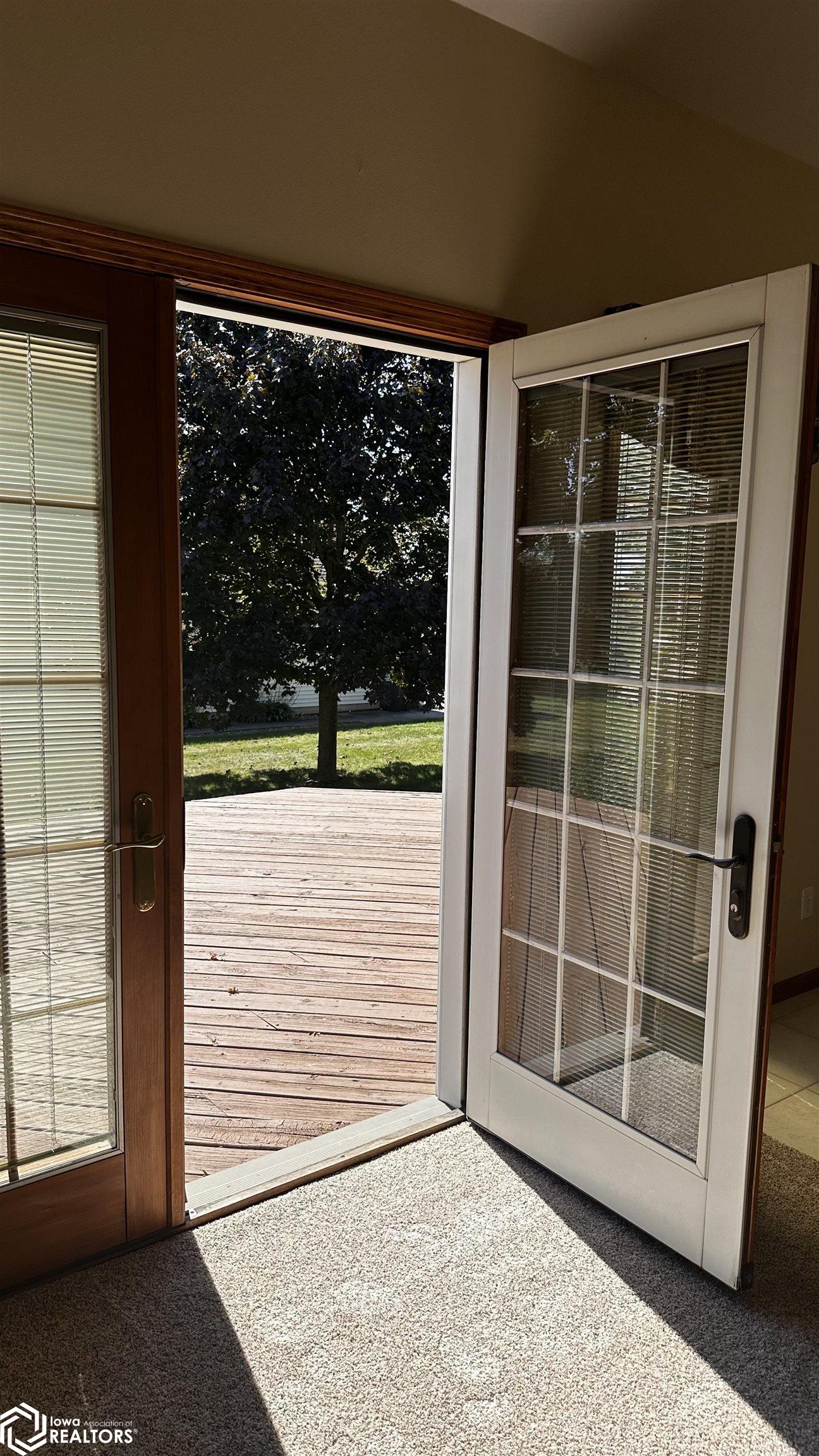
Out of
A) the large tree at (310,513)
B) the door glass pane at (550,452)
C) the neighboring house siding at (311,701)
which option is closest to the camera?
the door glass pane at (550,452)

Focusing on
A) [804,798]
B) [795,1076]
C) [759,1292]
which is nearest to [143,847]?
[759,1292]

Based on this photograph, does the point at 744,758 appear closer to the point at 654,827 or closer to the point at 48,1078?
the point at 654,827

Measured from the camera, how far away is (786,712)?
6.57ft

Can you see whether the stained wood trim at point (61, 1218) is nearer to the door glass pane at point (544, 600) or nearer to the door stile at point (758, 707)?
the door stile at point (758, 707)

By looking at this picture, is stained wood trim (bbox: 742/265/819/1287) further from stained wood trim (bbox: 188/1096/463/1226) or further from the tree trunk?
the tree trunk

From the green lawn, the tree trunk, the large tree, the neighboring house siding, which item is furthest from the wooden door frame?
the neighboring house siding

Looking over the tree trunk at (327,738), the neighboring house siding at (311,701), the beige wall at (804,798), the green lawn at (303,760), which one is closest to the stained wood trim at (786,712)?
the beige wall at (804,798)

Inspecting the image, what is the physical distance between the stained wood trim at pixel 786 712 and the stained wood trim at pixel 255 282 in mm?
927

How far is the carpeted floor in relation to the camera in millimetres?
1797

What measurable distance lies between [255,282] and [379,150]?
0.47 m

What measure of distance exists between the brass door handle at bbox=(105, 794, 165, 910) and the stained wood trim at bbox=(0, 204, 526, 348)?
113cm

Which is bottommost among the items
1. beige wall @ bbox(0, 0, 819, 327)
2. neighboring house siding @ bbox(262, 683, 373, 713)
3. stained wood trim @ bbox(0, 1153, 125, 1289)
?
stained wood trim @ bbox(0, 1153, 125, 1289)

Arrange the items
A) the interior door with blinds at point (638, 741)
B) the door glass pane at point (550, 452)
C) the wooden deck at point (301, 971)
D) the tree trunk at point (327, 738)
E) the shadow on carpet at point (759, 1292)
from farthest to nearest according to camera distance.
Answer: the tree trunk at point (327, 738), the wooden deck at point (301, 971), the door glass pane at point (550, 452), the interior door with blinds at point (638, 741), the shadow on carpet at point (759, 1292)

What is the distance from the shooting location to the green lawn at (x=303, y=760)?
9016 mm
